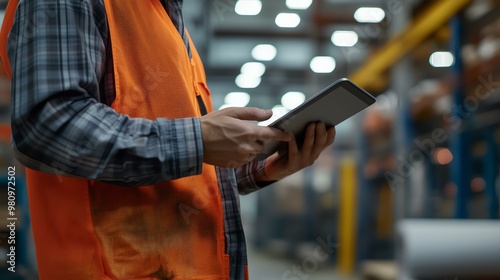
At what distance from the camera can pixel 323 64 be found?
8.41 m

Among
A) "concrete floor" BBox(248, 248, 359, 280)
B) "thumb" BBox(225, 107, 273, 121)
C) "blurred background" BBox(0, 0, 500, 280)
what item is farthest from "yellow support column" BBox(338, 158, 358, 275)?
"thumb" BBox(225, 107, 273, 121)

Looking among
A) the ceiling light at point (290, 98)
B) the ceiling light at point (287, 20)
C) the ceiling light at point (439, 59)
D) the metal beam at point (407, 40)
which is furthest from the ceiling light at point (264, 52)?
the ceiling light at point (439, 59)

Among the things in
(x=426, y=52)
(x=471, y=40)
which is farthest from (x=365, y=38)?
(x=471, y=40)

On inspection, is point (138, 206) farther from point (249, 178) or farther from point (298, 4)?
point (298, 4)

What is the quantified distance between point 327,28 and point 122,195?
6.66m

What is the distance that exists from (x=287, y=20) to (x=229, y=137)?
628 cm

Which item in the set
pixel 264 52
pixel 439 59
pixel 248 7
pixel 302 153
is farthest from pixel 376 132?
pixel 302 153

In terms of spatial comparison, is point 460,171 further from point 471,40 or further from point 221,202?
point 221,202

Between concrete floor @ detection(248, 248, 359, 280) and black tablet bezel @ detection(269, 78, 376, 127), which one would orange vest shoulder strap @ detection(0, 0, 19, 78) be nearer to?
black tablet bezel @ detection(269, 78, 376, 127)

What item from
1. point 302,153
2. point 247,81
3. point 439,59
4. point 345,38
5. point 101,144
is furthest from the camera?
point 247,81

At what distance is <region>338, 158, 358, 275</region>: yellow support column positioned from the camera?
8.49 m

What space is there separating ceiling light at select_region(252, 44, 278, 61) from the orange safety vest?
6471 millimetres

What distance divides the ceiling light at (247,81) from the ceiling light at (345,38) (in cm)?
179

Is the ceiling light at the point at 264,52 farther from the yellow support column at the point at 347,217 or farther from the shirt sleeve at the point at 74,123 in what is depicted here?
the shirt sleeve at the point at 74,123
